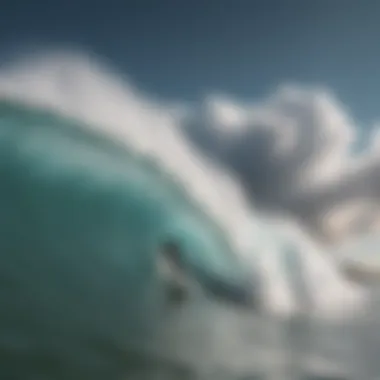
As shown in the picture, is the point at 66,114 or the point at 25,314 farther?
the point at 66,114

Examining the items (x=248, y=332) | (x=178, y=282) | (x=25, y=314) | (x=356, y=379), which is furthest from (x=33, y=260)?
(x=356, y=379)

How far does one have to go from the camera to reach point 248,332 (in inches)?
123

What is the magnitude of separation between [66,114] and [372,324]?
2.35 m

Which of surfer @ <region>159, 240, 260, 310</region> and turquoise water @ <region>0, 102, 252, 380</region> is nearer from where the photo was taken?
turquoise water @ <region>0, 102, 252, 380</region>

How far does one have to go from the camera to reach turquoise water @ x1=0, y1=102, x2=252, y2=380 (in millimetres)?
2982

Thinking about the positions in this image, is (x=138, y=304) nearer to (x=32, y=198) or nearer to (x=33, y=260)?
(x=33, y=260)

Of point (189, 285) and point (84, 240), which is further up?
point (84, 240)

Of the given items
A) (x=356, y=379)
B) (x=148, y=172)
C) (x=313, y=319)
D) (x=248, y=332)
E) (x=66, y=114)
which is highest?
(x=66, y=114)

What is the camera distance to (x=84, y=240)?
3.46 metres

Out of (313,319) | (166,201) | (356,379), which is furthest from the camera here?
(166,201)

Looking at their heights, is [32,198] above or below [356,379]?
above

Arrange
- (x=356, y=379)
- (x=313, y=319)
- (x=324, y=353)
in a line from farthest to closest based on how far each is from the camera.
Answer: (x=313, y=319)
(x=324, y=353)
(x=356, y=379)

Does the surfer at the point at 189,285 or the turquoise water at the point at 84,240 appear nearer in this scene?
the turquoise water at the point at 84,240

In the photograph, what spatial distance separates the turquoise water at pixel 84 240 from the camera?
2982 millimetres
